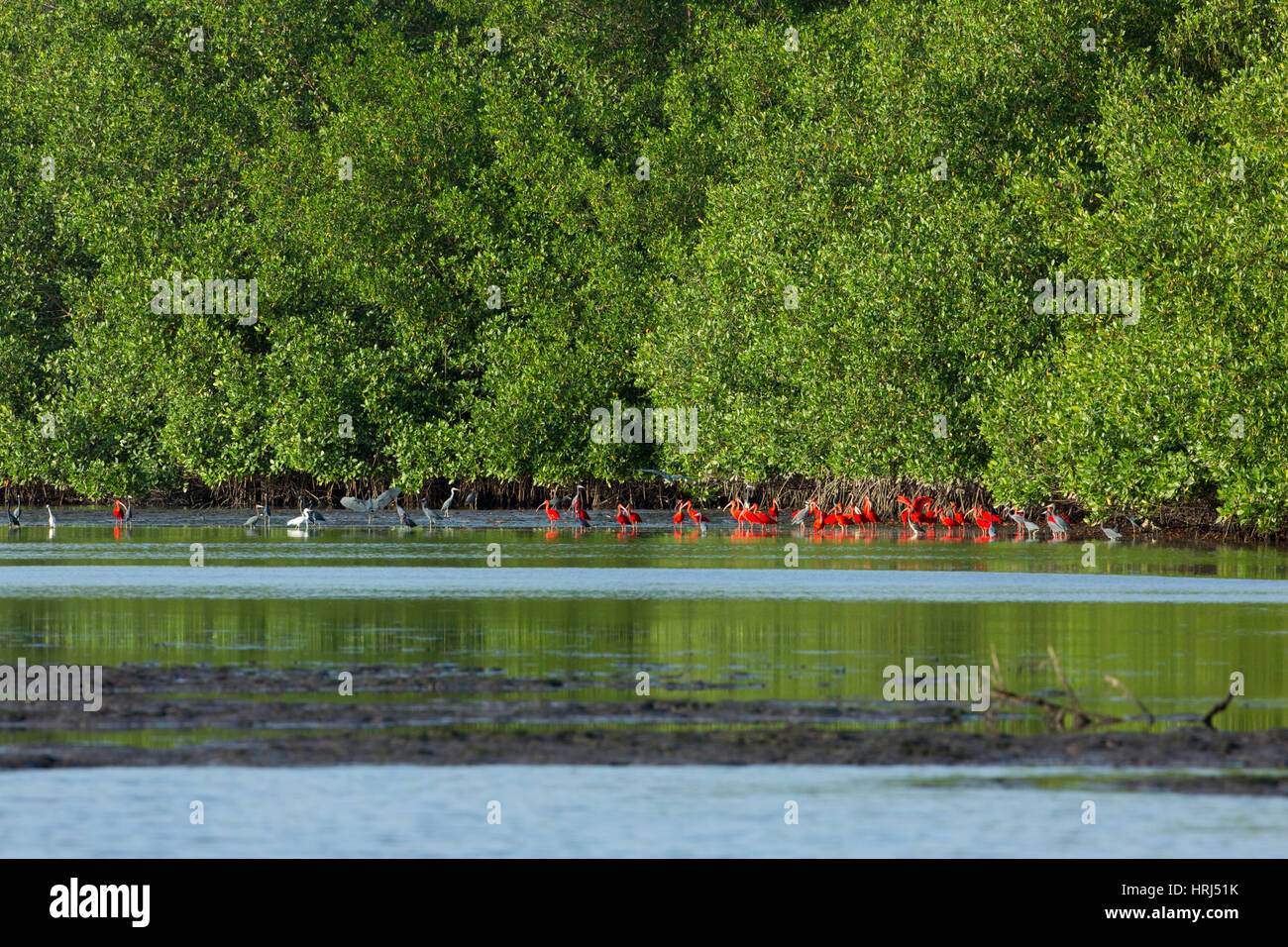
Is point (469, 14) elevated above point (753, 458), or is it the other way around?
point (469, 14)

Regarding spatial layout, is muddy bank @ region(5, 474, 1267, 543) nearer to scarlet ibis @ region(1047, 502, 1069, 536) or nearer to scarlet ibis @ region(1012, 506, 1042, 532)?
scarlet ibis @ region(1012, 506, 1042, 532)

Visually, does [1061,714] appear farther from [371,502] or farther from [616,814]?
[371,502]

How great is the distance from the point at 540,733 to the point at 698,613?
10538mm

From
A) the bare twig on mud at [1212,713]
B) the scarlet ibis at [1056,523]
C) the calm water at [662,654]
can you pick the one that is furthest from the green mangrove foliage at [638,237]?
the bare twig on mud at [1212,713]

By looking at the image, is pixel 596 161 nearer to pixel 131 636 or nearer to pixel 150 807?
pixel 131 636

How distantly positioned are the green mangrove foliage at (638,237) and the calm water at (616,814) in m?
25.6

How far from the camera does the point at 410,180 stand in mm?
66000

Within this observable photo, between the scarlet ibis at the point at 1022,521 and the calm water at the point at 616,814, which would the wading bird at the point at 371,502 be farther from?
the calm water at the point at 616,814

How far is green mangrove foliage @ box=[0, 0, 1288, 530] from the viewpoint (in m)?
41.0

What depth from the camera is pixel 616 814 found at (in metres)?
12.0

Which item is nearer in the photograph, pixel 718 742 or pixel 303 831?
pixel 303 831

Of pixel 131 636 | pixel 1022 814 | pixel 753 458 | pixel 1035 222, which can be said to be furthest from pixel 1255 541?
pixel 1022 814
